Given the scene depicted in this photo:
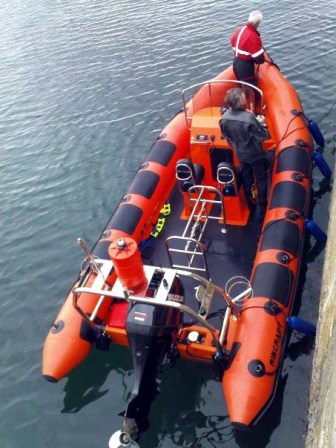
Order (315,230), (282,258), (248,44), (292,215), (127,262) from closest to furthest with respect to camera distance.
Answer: (127,262), (282,258), (292,215), (315,230), (248,44)

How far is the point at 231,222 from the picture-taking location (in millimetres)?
5836

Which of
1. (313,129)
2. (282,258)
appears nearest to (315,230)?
(282,258)

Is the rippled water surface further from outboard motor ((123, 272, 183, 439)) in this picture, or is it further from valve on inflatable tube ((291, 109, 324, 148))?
outboard motor ((123, 272, 183, 439))

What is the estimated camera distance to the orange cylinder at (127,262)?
3838mm

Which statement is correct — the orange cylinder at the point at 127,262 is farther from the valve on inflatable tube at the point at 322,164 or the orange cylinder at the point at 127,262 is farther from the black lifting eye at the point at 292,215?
the valve on inflatable tube at the point at 322,164

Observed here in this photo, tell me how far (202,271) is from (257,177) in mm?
1332

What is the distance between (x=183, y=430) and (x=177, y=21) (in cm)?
1158

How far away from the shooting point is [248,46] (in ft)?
22.1

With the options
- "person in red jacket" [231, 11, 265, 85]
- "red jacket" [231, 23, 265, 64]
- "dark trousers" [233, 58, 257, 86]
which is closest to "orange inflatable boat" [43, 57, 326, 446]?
"dark trousers" [233, 58, 257, 86]

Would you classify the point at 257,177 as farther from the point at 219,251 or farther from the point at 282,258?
the point at 282,258

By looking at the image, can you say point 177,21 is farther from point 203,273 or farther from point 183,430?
point 183,430

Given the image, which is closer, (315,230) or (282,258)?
(282,258)

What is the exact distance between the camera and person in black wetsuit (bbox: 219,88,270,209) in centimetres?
497

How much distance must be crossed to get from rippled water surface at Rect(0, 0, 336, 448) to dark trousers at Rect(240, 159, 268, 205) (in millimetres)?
951
